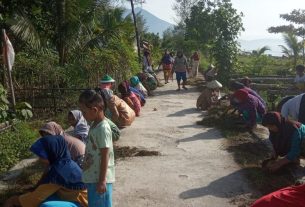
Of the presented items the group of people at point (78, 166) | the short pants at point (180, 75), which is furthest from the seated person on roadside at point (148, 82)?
the group of people at point (78, 166)

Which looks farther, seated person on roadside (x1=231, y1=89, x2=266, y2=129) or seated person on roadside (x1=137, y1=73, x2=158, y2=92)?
seated person on roadside (x1=137, y1=73, x2=158, y2=92)

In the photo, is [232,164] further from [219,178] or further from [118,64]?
[118,64]

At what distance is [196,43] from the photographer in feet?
102

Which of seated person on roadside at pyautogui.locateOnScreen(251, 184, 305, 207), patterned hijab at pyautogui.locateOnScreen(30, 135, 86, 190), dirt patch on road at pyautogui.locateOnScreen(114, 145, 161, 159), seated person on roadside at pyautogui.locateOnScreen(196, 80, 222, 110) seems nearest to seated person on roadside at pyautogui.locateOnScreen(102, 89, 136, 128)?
dirt patch on road at pyautogui.locateOnScreen(114, 145, 161, 159)

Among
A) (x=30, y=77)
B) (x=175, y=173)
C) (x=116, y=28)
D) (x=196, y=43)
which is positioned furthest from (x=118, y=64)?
(x=196, y=43)

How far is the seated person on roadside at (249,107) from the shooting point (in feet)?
29.9

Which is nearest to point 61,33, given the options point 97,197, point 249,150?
point 249,150

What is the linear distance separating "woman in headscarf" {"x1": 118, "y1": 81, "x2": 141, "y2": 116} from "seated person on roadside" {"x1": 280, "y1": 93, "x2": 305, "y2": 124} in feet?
13.3

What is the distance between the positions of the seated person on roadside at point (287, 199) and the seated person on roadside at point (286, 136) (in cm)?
261

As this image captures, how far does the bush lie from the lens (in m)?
7.11

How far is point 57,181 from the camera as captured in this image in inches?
175

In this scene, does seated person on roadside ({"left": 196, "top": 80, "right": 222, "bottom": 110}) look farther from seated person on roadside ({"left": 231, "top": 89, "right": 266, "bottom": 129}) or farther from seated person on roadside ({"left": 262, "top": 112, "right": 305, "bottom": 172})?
seated person on roadside ({"left": 262, "top": 112, "right": 305, "bottom": 172})

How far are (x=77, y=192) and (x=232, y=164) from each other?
123 inches

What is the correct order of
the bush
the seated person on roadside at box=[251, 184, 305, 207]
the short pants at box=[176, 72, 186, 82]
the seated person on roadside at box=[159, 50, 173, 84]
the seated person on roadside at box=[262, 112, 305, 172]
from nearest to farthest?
the seated person on roadside at box=[251, 184, 305, 207] → the seated person on roadside at box=[262, 112, 305, 172] → the bush → the short pants at box=[176, 72, 186, 82] → the seated person on roadside at box=[159, 50, 173, 84]
